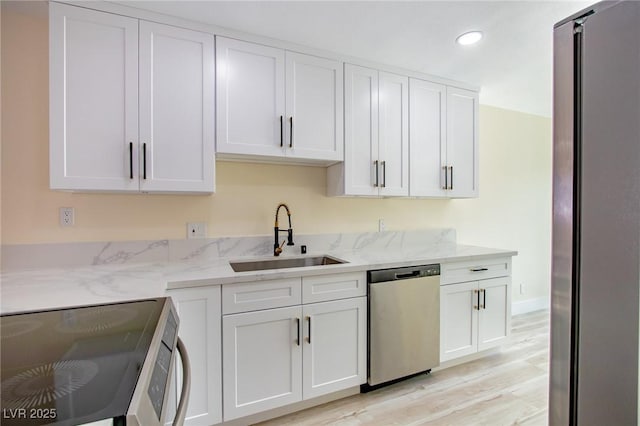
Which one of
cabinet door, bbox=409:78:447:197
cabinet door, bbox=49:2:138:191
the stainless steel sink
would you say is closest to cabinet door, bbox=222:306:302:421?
the stainless steel sink

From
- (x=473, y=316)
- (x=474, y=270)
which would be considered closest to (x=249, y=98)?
(x=474, y=270)

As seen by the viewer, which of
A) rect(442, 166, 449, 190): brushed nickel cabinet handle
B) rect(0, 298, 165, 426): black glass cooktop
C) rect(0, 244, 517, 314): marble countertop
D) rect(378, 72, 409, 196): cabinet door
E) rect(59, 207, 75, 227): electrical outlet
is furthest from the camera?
rect(442, 166, 449, 190): brushed nickel cabinet handle

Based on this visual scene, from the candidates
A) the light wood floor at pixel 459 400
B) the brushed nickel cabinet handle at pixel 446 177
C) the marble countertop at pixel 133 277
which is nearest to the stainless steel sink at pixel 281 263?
the marble countertop at pixel 133 277

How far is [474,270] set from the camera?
7.72ft

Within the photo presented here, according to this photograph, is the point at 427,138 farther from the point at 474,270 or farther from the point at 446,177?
the point at 474,270

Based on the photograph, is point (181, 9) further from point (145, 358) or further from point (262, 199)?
point (145, 358)

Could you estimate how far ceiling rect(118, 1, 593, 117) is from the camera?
1.66 meters

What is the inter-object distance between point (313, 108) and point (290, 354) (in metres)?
1.61

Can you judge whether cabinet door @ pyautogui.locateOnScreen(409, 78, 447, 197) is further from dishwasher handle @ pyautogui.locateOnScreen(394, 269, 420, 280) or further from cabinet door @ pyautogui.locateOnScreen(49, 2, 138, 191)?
cabinet door @ pyautogui.locateOnScreen(49, 2, 138, 191)

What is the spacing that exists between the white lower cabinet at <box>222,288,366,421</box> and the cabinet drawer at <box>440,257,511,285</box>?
2.47ft

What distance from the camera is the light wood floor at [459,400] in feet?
5.86

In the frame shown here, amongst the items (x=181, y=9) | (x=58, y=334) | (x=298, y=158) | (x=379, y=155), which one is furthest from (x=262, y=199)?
(x=58, y=334)

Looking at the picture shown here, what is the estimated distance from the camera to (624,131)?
0.63 m

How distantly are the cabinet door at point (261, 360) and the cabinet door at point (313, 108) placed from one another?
109 centimetres
